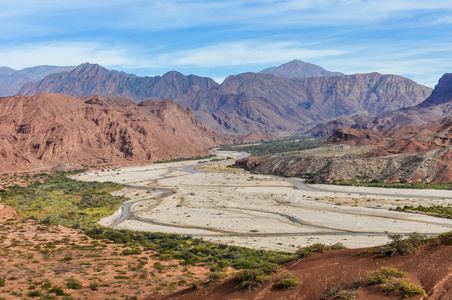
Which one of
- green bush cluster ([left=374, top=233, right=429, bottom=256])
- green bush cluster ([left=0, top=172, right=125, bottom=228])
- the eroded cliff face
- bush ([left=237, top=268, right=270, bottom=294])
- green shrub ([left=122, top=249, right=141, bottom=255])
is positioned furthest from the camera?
the eroded cliff face

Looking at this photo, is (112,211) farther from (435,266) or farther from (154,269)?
(435,266)

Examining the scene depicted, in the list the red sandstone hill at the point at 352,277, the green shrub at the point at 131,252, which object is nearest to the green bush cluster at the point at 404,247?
the red sandstone hill at the point at 352,277

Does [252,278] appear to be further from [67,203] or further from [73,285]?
[67,203]

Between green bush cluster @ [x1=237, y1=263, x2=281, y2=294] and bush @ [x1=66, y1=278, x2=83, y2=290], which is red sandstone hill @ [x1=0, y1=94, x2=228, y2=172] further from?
green bush cluster @ [x1=237, y1=263, x2=281, y2=294]

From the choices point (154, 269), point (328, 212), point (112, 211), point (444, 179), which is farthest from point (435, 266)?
point (444, 179)

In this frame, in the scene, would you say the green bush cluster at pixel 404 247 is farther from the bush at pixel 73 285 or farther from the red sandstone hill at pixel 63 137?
the red sandstone hill at pixel 63 137

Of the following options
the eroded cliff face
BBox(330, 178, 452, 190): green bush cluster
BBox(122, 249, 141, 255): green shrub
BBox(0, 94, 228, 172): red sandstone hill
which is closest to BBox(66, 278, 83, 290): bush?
BBox(122, 249, 141, 255): green shrub
